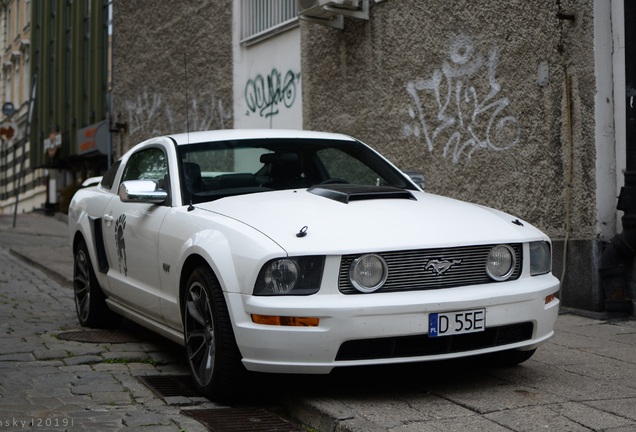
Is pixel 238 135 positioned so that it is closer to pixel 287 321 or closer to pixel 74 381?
pixel 74 381

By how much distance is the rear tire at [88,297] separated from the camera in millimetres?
7512

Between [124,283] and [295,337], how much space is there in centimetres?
233

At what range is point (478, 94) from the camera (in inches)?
360

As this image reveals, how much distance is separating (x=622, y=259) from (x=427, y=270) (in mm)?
3205

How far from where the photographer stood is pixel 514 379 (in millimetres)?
5273

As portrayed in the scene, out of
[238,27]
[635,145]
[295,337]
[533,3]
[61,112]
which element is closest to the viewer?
[295,337]

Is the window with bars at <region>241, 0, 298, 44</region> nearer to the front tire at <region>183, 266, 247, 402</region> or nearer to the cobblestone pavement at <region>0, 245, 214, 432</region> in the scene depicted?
the cobblestone pavement at <region>0, 245, 214, 432</region>

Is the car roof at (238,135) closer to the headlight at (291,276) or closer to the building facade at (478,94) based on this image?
the building facade at (478,94)

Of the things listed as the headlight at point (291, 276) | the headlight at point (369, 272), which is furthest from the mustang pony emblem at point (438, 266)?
the headlight at point (291, 276)

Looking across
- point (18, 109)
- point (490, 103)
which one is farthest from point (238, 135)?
point (18, 109)

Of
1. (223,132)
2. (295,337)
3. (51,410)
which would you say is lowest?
(51,410)

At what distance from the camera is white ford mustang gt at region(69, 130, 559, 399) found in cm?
464

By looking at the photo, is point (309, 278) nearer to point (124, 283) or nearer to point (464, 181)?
point (124, 283)

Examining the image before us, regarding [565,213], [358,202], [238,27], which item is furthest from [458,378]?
[238,27]
